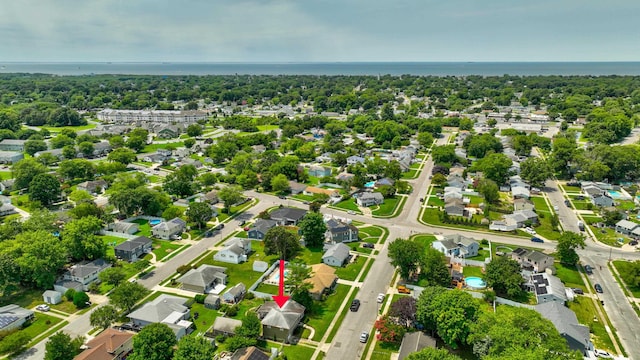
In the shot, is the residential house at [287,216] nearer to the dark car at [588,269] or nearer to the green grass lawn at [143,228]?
the green grass lawn at [143,228]

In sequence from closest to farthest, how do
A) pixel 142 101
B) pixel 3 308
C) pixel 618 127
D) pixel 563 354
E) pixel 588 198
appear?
pixel 563 354 < pixel 3 308 < pixel 588 198 < pixel 618 127 < pixel 142 101

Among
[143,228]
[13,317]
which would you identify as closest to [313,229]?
[143,228]

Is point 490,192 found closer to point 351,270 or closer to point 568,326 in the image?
point 351,270

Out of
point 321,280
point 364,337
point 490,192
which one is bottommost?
point 364,337

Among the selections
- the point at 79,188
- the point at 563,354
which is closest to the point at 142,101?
the point at 79,188

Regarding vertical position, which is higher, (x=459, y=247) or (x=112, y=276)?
(x=112, y=276)

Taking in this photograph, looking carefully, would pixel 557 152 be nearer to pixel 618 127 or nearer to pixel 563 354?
pixel 618 127
